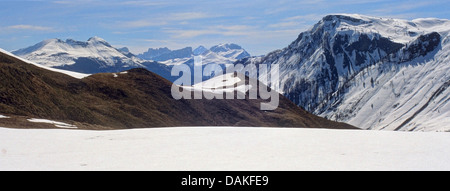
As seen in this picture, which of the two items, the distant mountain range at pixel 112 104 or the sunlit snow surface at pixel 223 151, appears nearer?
the sunlit snow surface at pixel 223 151

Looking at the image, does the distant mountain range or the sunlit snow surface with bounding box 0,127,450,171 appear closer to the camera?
the sunlit snow surface with bounding box 0,127,450,171

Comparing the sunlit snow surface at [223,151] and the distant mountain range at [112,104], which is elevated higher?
the sunlit snow surface at [223,151]

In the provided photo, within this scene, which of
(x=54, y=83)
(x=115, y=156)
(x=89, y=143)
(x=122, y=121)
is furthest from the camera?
(x=54, y=83)

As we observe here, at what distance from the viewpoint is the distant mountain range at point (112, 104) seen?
67.2 meters

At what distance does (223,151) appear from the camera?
20781 mm

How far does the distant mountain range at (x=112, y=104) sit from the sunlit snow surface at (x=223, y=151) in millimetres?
26951

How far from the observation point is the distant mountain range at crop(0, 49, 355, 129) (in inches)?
2648

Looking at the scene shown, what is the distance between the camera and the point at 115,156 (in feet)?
65.3

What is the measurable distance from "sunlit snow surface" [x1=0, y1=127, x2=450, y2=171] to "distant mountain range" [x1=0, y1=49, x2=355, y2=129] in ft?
88.4

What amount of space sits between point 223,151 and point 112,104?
69687mm

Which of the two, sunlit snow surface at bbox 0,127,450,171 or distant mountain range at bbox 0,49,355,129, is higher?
sunlit snow surface at bbox 0,127,450,171
